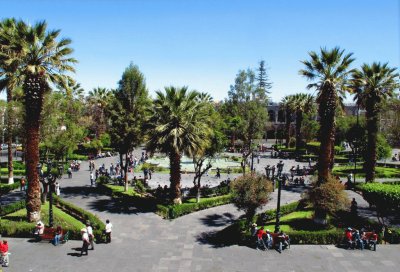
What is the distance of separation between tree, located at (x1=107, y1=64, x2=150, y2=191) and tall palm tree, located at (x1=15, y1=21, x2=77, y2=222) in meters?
8.80

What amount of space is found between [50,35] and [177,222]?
1393 centimetres

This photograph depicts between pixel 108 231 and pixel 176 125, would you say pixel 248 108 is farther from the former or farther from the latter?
pixel 108 231

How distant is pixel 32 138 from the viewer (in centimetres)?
2155

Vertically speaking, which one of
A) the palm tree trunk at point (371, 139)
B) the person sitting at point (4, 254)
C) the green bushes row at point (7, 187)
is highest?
the palm tree trunk at point (371, 139)

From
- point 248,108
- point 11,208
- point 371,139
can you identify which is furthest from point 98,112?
point 371,139

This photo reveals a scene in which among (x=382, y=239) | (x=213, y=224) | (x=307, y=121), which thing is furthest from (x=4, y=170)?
(x=307, y=121)

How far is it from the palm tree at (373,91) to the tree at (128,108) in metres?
18.8

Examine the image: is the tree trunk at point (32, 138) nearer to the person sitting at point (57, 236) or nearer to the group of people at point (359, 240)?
the person sitting at point (57, 236)

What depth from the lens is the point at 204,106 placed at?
88.9 feet

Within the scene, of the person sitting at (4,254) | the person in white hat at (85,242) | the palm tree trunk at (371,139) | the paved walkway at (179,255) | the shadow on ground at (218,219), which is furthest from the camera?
the palm tree trunk at (371,139)

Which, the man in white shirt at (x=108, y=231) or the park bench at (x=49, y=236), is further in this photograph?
the man in white shirt at (x=108, y=231)

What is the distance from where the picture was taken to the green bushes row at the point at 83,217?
66.4 ft

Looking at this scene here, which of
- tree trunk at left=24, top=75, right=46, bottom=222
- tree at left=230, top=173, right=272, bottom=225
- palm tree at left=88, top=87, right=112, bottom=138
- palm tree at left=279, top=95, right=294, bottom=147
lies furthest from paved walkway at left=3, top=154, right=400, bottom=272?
palm tree at left=279, top=95, right=294, bottom=147

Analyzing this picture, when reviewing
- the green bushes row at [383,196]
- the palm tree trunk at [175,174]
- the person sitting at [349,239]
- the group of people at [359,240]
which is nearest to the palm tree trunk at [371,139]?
the green bushes row at [383,196]
